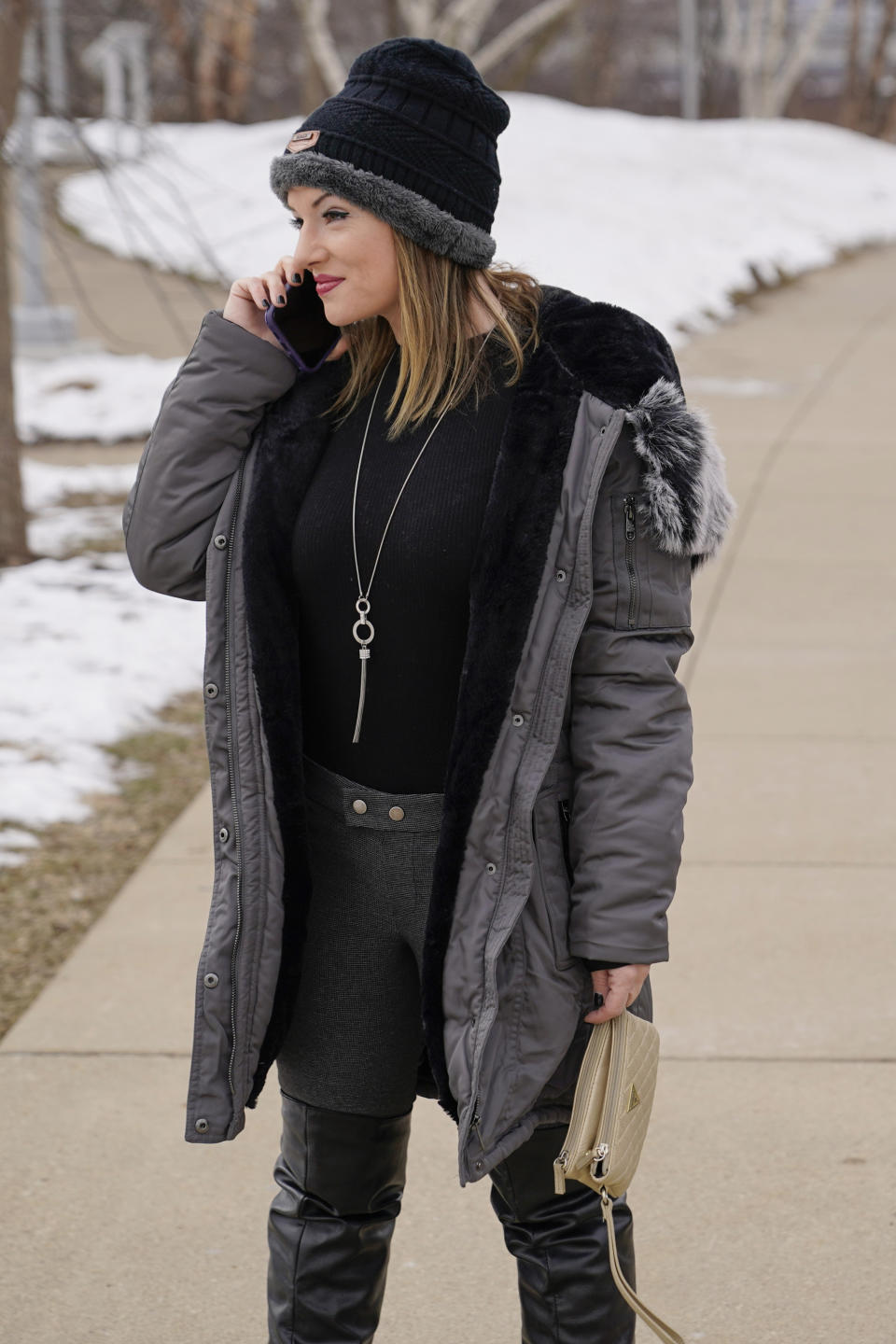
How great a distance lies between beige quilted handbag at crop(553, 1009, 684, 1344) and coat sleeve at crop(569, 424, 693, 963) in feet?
0.40

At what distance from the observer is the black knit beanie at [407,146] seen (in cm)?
210

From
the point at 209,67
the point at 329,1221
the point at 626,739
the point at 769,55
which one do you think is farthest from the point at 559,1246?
the point at 769,55

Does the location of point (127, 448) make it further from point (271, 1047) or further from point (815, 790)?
point (271, 1047)

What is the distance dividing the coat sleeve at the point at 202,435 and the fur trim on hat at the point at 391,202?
0.24m

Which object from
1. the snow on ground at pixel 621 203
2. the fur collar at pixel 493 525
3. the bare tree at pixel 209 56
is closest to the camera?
the fur collar at pixel 493 525

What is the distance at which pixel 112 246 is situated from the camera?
1753 centimetres

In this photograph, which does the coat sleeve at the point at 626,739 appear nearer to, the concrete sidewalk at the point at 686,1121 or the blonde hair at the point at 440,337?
the blonde hair at the point at 440,337

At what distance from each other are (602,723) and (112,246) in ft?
54.3

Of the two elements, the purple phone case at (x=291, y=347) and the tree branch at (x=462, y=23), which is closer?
the purple phone case at (x=291, y=347)

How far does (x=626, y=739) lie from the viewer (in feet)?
6.81

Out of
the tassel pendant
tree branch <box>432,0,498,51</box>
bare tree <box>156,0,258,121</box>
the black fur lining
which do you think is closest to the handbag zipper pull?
the black fur lining

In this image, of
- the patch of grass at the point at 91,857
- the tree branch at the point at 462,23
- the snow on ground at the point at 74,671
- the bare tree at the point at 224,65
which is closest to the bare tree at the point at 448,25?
the tree branch at the point at 462,23

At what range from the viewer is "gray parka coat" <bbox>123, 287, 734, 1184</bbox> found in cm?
207

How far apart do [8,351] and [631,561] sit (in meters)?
5.78
